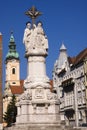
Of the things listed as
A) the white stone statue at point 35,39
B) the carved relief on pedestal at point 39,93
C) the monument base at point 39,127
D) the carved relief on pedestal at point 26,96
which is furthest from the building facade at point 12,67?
the monument base at point 39,127

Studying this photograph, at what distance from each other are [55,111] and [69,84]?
41.6m

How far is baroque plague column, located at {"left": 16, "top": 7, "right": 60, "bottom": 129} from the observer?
1030 inches

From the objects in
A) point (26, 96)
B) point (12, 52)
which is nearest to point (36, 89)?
point (26, 96)

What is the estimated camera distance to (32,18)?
29109 mm

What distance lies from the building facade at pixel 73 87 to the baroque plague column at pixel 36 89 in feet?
103

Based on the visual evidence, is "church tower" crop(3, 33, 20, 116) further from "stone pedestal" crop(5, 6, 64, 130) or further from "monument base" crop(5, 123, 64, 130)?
"monument base" crop(5, 123, 64, 130)

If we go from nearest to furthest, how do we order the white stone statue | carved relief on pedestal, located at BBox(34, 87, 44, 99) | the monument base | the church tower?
the monument base
carved relief on pedestal, located at BBox(34, 87, 44, 99)
the white stone statue
the church tower

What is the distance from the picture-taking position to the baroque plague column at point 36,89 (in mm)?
26156

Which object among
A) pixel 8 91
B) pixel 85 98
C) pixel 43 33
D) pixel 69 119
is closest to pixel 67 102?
pixel 69 119

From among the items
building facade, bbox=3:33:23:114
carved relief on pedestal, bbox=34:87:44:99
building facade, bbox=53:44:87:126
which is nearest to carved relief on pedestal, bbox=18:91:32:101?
carved relief on pedestal, bbox=34:87:44:99

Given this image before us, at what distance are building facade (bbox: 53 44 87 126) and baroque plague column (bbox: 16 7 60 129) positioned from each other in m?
31.4

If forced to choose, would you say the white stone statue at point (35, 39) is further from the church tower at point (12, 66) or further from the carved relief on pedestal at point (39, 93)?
the church tower at point (12, 66)

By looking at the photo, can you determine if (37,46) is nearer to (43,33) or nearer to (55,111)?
(43,33)

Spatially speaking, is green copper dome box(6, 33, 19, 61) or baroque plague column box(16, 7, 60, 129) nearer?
baroque plague column box(16, 7, 60, 129)
